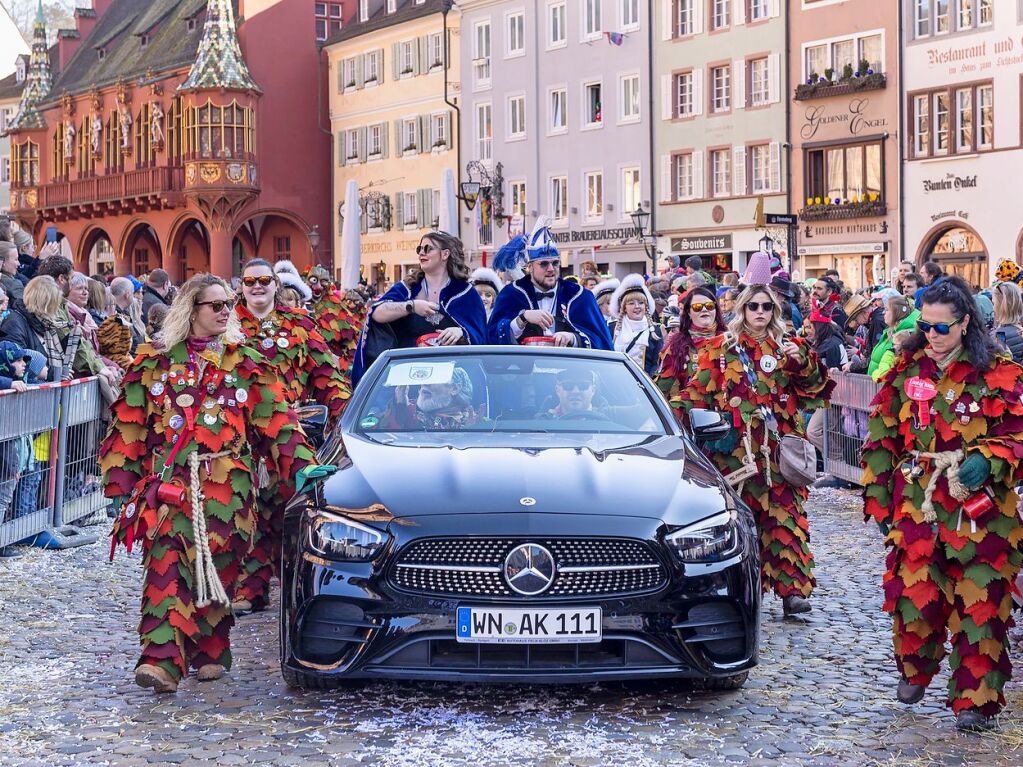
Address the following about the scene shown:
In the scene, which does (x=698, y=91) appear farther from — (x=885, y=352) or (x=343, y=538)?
(x=343, y=538)

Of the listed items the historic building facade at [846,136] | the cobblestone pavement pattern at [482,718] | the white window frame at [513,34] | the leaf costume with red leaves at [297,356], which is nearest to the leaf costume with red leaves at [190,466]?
the cobblestone pavement pattern at [482,718]

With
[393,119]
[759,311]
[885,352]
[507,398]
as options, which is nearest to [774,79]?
[393,119]

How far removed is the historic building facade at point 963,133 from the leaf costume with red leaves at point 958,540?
1365 inches

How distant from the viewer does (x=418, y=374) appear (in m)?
8.74

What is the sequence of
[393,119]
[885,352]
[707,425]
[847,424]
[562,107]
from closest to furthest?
[707,425] → [885,352] → [847,424] → [562,107] → [393,119]

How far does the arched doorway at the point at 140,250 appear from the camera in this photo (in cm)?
7238

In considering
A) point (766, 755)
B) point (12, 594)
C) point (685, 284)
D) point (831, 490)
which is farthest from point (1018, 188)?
point (766, 755)

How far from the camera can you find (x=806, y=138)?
4734 cm

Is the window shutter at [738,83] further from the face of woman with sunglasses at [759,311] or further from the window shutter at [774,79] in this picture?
the face of woman with sunglasses at [759,311]

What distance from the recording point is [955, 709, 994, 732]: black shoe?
23.2ft

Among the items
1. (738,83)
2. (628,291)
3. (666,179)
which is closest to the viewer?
(628,291)

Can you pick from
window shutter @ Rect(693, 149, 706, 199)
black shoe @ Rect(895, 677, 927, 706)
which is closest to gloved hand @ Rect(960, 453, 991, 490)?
black shoe @ Rect(895, 677, 927, 706)

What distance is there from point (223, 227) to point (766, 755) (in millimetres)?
60533

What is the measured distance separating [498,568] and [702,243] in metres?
44.2
